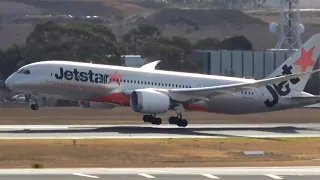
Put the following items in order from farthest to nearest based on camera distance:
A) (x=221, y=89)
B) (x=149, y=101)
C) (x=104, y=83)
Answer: (x=104, y=83)
(x=221, y=89)
(x=149, y=101)

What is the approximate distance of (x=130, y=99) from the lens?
208 feet

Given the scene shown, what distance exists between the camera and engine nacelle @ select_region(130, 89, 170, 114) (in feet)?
203

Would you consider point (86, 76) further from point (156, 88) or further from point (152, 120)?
point (152, 120)

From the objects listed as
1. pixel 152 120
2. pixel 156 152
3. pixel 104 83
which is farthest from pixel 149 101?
pixel 156 152

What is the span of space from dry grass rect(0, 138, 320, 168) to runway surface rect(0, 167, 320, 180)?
2685 mm

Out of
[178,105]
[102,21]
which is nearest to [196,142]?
[178,105]

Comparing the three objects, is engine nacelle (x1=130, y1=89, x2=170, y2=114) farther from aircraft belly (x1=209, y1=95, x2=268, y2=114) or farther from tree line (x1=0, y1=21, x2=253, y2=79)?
tree line (x1=0, y1=21, x2=253, y2=79)

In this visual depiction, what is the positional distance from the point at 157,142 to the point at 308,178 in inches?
644

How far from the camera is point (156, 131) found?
59.3 m

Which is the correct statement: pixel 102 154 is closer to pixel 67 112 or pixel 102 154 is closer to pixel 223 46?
pixel 67 112

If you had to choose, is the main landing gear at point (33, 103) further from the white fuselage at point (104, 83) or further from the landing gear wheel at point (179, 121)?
the landing gear wheel at point (179, 121)

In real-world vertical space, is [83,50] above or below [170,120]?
below

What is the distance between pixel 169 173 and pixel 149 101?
2530 cm

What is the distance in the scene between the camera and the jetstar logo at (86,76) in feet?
208
